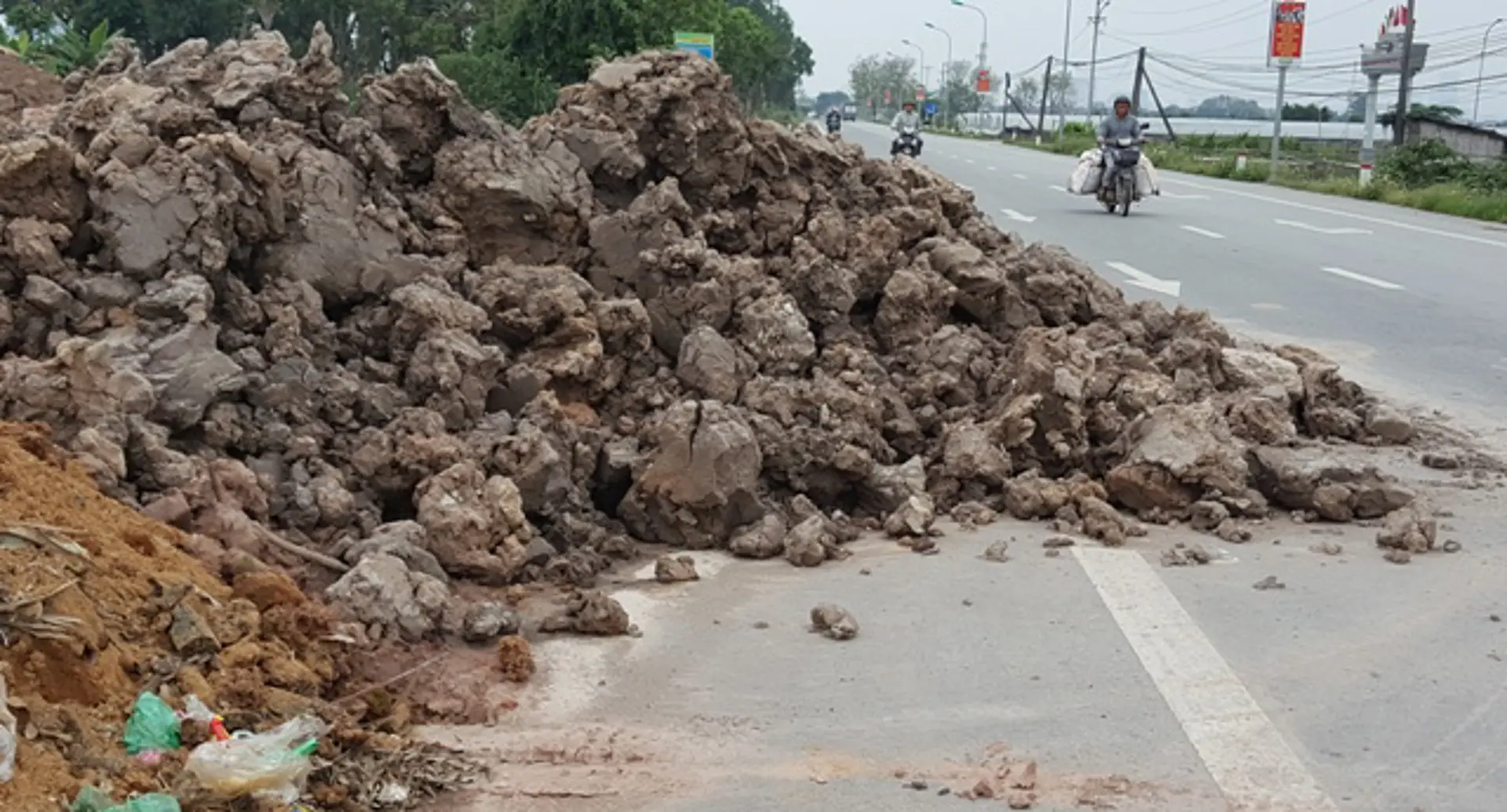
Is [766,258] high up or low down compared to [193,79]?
down

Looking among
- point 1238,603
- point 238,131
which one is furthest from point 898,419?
point 238,131

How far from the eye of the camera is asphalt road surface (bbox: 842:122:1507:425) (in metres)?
9.07

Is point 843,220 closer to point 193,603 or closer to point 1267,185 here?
point 193,603

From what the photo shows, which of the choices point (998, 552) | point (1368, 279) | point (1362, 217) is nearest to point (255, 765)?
point (998, 552)

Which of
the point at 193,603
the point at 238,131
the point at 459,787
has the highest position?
the point at 238,131

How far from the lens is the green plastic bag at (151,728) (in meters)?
3.14

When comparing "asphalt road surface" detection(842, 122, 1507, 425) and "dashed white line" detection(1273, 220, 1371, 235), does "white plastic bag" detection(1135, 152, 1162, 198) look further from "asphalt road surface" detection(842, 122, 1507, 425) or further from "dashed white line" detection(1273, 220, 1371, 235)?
"dashed white line" detection(1273, 220, 1371, 235)

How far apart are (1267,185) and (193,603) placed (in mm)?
31281

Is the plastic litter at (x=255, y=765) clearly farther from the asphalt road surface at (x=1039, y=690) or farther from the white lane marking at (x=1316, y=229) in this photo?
the white lane marking at (x=1316, y=229)

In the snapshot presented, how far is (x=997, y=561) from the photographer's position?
5035mm

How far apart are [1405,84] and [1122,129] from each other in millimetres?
19004

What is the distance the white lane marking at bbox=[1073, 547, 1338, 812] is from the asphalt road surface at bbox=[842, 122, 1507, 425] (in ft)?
11.8

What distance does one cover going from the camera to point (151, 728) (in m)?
3.18

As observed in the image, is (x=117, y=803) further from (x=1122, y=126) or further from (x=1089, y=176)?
(x=1089, y=176)
